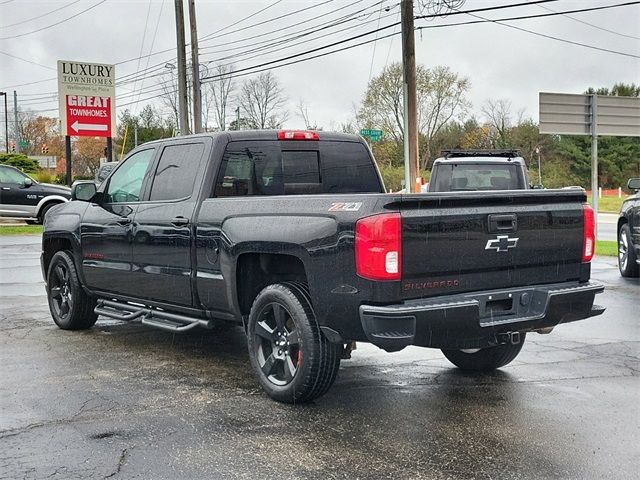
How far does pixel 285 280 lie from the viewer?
5555mm

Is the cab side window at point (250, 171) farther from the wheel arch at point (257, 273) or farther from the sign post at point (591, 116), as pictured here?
the sign post at point (591, 116)

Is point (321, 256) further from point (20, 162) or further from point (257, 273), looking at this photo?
point (20, 162)

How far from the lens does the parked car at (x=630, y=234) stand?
1141 cm

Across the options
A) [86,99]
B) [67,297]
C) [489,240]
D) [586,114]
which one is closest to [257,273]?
[489,240]

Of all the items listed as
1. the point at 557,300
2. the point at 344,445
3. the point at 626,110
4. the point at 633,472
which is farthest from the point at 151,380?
the point at 626,110

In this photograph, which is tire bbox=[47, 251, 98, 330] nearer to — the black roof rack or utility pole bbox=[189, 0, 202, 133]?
the black roof rack

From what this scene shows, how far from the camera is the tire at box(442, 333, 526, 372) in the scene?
6.00m

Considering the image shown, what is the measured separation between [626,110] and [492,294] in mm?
14707

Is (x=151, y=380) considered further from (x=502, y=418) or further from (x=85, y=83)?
(x=85, y=83)

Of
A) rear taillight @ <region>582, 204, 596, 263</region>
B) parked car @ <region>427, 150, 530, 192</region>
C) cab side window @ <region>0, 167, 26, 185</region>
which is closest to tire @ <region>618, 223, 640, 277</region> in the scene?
parked car @ <region>427, 150, 530, 192</region>

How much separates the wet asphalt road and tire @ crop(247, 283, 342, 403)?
5.6 inches

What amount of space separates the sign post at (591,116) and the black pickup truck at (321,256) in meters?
11.1

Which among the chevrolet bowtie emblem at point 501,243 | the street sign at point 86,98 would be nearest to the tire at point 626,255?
the chevrolet bowtie emblem at point 501,243

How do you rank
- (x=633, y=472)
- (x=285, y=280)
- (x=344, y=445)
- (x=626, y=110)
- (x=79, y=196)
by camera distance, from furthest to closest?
(x=626, y=110), (x=79, y=196), (x=285, y=280), (x=344, y=445), (x=633, y=472)
